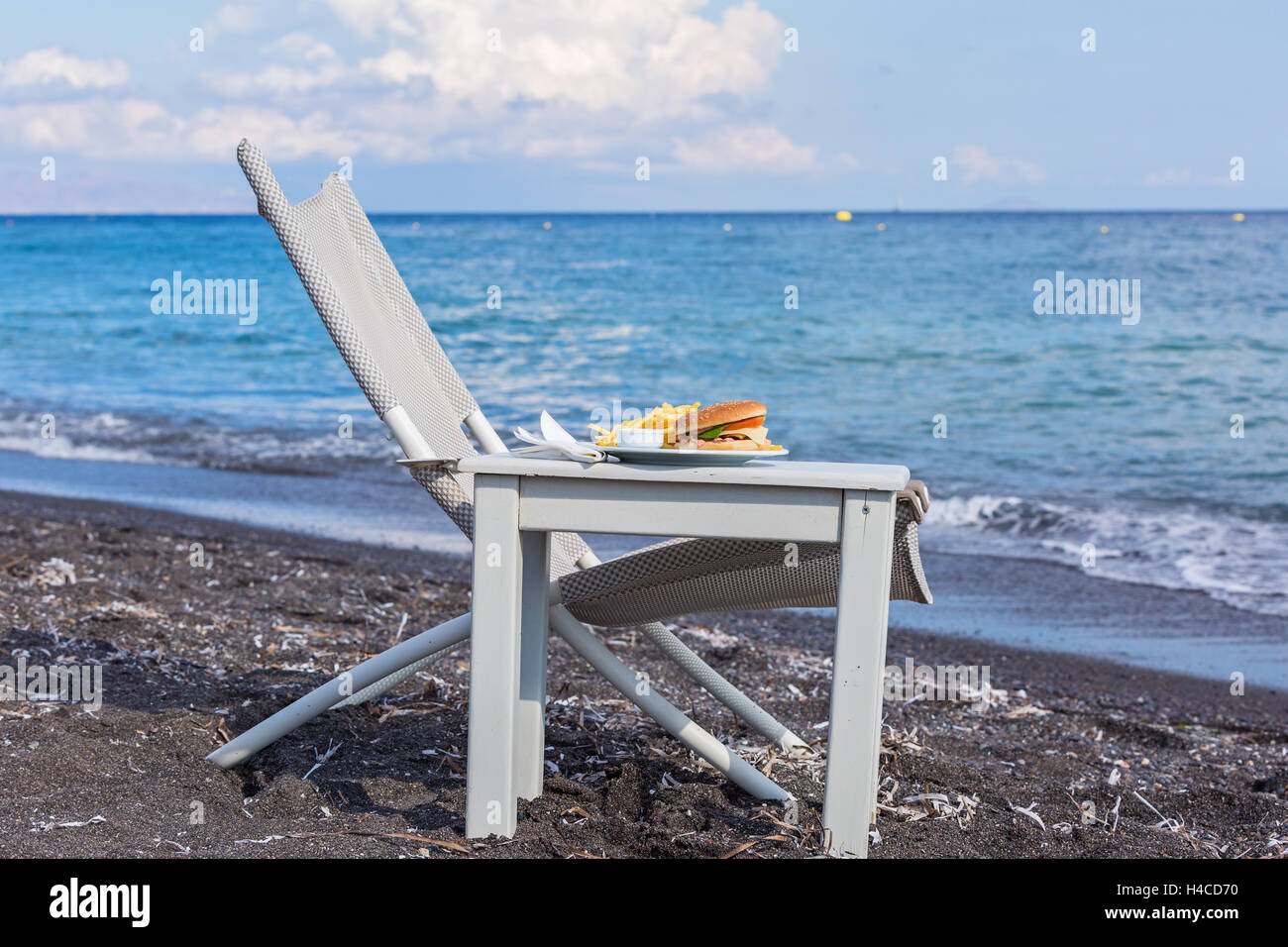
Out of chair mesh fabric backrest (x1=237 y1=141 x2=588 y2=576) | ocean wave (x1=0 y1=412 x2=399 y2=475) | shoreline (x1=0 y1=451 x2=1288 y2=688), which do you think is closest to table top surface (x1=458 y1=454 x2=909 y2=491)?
chair mesh fabric backrest (x1=237 y1=141 x2=588 y2=576)

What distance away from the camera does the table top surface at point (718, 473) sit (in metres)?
2.00

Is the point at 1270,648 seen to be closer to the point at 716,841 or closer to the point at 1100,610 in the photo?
the point at 1100,610

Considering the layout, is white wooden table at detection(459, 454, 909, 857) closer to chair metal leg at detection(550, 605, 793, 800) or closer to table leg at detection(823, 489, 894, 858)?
table leg at detection(823, 489, 894, 858)

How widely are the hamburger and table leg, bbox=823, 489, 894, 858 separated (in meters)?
0.25

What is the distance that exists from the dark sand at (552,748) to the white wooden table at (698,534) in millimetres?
186

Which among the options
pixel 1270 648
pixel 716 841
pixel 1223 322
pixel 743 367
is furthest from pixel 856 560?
pixel 1223 322

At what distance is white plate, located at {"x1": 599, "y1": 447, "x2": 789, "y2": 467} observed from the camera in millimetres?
2080

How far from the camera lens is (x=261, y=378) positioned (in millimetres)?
13602

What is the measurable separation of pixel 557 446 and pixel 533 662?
554 mm

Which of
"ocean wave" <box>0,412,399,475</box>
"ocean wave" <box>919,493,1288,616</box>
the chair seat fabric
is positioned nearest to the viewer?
the chair seat fabric

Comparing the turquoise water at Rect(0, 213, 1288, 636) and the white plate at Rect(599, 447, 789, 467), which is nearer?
the white plate at Rect(599, 447, 789, 467)

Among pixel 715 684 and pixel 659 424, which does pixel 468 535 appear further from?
pixel 715 684

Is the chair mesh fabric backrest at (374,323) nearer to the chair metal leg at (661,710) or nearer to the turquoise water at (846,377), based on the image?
the chair metal leg at (661,710)
